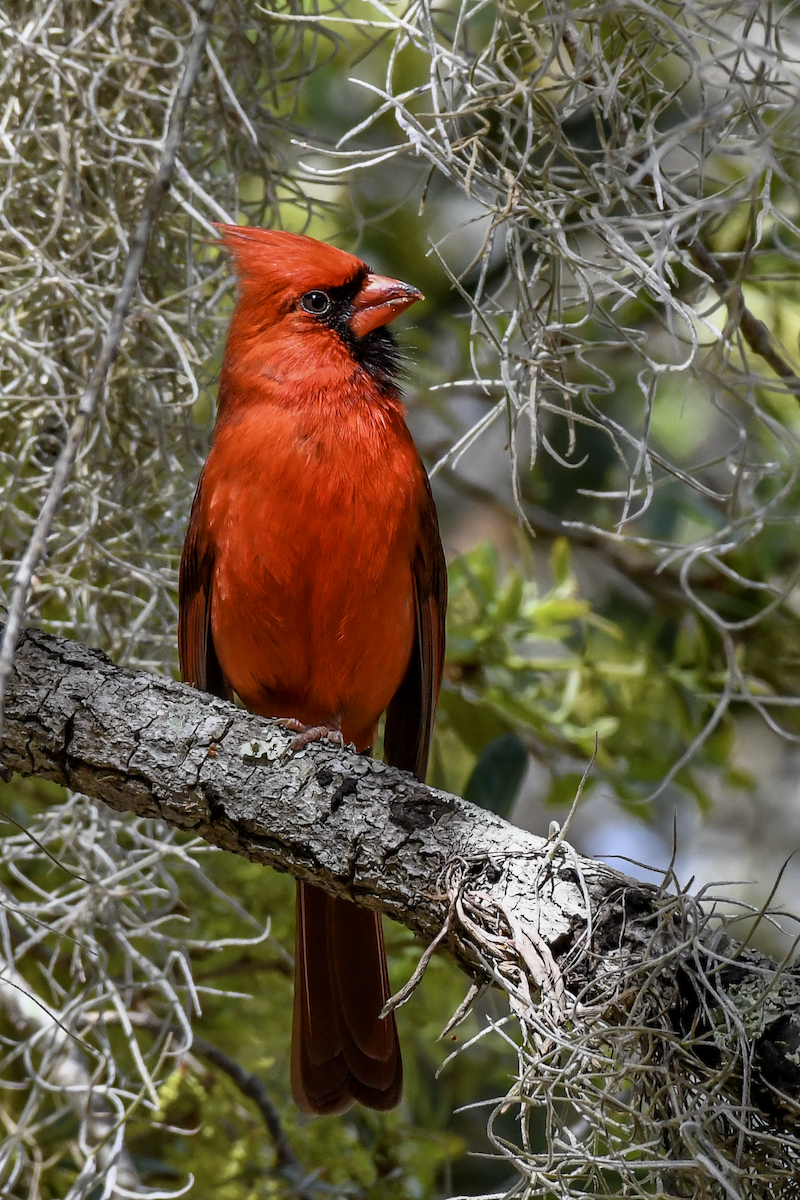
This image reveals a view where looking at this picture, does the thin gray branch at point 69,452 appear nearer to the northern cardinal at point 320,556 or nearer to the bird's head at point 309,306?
the northern cardinal at point 320,556

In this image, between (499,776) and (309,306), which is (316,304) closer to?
(309,306)

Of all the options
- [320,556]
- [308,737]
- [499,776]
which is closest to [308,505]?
[320,556]

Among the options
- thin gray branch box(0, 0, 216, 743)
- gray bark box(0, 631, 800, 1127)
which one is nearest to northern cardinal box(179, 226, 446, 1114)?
gray bark box(0, 631, 800, 1127)

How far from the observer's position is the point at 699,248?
2.14 meters

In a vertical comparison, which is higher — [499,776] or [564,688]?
[499,776]

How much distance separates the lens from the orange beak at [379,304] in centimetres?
269

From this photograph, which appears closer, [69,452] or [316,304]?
[69,452]

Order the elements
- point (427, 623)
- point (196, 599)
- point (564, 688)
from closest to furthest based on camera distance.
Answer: point (196, 599) < point (427, 623) < point (564, 688)

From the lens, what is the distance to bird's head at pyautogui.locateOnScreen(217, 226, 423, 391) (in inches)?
105

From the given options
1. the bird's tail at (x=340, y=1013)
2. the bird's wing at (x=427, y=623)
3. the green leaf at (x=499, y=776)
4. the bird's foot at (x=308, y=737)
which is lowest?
the bird's tail at (x=340, y=1013)

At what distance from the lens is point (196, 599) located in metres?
2.61

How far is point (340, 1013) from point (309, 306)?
1.44 m

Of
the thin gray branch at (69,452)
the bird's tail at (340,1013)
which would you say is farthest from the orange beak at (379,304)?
the thin gray branch at (69,452)

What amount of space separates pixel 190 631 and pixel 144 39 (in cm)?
121
